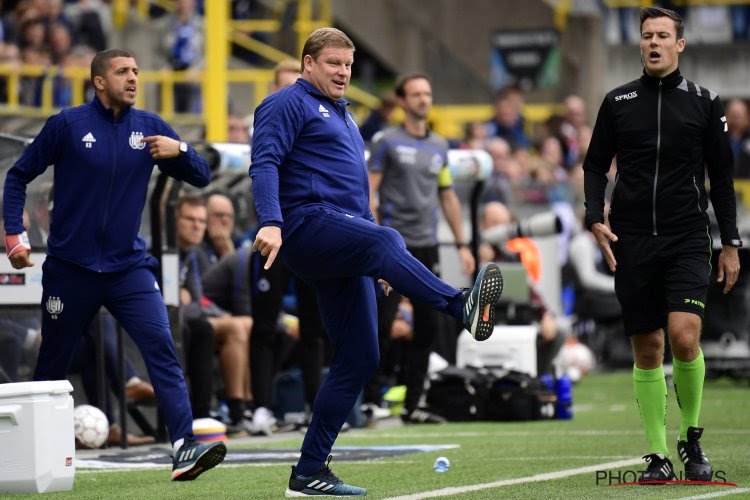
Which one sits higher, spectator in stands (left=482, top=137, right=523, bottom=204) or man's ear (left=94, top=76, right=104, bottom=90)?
man's ear (left=94, top=76, right=104, bottom=90)

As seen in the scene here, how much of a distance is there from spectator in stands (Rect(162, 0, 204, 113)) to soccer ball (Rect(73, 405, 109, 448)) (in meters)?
9.61

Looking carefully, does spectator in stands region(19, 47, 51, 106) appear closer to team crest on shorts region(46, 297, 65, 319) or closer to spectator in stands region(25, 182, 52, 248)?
spectator in stands region(25, 182, 52, 248)

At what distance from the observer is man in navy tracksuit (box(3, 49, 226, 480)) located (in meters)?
9.06

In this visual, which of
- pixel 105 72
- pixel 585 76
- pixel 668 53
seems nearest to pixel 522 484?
pixel 668 53

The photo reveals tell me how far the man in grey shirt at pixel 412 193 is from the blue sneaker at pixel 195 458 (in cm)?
414

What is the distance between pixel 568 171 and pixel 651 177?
47.8ft

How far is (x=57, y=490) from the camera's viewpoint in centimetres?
842

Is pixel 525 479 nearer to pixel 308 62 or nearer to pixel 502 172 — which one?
pixel 308 62

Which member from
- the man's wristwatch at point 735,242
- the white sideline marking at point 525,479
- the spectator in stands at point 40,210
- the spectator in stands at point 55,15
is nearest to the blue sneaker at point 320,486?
the white sideline marking at point 525,479

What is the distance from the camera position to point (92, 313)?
9188 millimetres

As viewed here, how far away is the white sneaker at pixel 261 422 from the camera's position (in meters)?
12.2

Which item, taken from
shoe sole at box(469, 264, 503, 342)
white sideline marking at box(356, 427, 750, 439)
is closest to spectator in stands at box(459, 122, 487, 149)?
white sideline marking at box(356, 427, 750, 439)

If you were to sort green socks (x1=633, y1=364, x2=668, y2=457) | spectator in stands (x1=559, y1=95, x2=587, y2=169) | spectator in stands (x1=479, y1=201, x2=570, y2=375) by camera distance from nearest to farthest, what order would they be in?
green socks (x1=633, y1=364, x2=668, y2=457) < spectator in stands (x1=479, y1=201, x2=570, y2=375) < spectator in stands (x1=559, y1=95, x2=587, y2=169)

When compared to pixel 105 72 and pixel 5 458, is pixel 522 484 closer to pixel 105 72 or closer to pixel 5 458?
pixel 5 458
